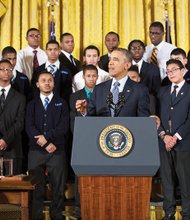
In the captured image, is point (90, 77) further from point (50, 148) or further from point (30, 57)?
point (30, 57)

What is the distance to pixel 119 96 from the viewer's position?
165 inches

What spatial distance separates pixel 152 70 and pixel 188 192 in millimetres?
1719

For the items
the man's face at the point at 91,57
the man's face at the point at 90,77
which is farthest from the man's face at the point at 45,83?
the man's face at the point at 91,57

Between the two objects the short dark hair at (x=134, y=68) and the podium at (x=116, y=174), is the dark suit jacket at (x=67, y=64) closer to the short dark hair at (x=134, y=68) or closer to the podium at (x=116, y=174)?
the short dark hair at (x=134, y=68)

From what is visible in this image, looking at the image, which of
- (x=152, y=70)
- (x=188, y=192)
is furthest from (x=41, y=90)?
(x=188, y=192)

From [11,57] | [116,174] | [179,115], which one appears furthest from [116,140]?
[11,57]

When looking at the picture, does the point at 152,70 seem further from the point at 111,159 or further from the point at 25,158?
the point at 111,159

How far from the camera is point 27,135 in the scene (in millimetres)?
6207

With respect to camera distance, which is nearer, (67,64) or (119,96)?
(119,96)

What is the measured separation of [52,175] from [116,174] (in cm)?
210

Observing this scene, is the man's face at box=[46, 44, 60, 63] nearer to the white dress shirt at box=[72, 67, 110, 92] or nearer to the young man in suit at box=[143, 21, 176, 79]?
the white dress shirt at box=[72, 67, 110, 92]

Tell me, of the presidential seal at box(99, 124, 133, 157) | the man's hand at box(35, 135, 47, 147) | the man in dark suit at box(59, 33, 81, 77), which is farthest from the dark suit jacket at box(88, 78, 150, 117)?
the man in dark suit at box(59, 33, 81, 77)

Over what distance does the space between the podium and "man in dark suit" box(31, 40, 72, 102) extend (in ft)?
9.08

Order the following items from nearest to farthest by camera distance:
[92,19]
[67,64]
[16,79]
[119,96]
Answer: [119,96], [16,79], [67,64], [92,19]
